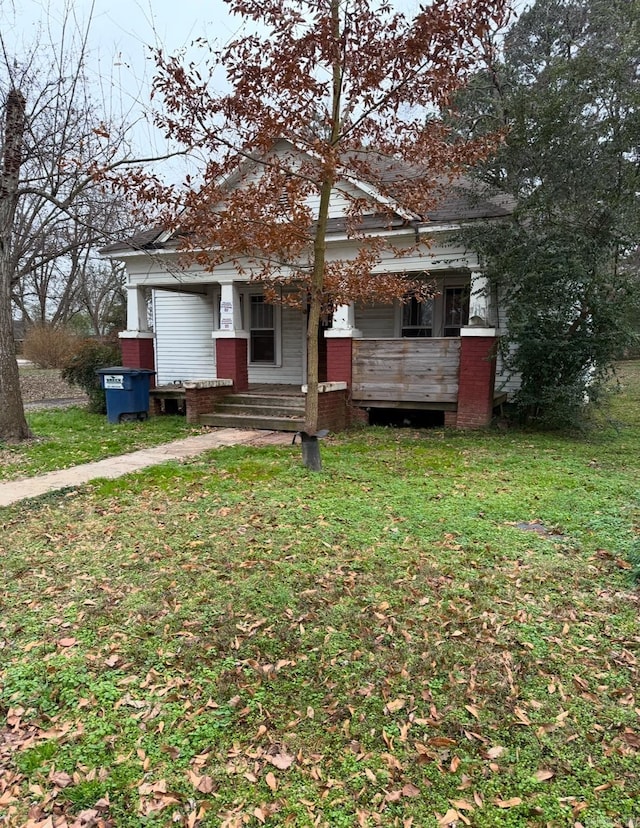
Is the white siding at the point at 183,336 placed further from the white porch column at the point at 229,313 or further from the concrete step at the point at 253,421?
the concrete step at the point at 253,421

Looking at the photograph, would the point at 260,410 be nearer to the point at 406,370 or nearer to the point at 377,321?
the point at 406,370

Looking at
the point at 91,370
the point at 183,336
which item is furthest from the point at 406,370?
the point at 91,370

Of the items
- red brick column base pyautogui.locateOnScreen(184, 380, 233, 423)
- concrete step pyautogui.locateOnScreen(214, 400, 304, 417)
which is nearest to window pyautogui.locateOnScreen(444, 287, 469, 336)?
concrete step pyautogui.locateOnScreen(214, 400, 304, 417)

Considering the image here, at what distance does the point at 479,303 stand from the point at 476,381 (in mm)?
1319

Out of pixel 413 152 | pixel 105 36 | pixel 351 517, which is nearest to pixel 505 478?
pixel 351 517

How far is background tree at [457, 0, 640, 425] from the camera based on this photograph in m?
8.19

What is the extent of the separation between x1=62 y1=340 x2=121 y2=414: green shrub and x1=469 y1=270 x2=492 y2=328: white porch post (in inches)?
306

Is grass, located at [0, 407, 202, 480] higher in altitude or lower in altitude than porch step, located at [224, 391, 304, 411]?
lower

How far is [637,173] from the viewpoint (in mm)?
8102

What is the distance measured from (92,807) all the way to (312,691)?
1015mm

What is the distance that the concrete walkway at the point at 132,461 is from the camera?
6.14 meters

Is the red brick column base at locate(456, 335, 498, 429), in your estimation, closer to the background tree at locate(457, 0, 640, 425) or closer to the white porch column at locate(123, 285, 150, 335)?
the background tree at locate(457, 0, 640, 425)

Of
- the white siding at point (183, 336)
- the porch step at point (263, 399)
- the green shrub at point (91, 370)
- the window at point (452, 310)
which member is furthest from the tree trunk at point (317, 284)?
the white siding at point (183, 336)

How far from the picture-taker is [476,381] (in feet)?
30.8
